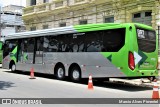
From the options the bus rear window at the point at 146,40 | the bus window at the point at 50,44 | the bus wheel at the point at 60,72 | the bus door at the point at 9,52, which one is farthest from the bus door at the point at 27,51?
the bus rear window at the point at 146,40

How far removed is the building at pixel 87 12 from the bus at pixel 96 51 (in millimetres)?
7220

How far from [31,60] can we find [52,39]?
2831mm

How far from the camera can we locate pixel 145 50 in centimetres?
1476

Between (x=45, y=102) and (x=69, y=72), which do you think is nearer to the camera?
(x=45, y=102)

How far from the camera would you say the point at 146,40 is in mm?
14922

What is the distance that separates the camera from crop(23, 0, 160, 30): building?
23016 millimetres

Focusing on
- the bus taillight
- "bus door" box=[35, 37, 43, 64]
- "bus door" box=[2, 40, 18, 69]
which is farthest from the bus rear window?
"bus door" box=[2, 40, 18, 69]

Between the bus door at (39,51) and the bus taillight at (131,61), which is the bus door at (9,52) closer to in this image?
the bus door at (39,51)

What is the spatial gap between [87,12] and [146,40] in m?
13.9

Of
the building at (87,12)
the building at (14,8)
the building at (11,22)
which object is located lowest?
the building at (87,12)

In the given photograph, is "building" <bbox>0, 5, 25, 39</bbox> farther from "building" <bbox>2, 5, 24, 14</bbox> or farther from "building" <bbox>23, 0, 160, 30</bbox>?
"building" <bbox>23, 0, 160, 30</bbox>

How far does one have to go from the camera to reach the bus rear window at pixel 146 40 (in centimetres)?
1452

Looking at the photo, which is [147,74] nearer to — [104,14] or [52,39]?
[52,39]

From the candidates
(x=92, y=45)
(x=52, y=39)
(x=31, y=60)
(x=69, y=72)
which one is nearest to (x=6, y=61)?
(x=31, y=60)
